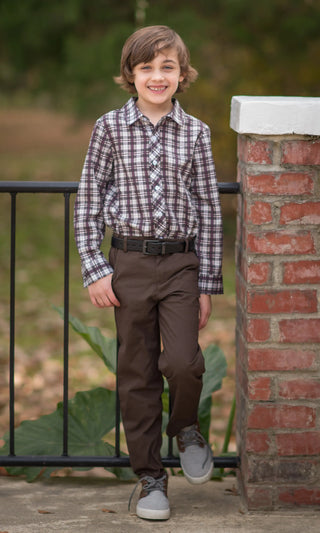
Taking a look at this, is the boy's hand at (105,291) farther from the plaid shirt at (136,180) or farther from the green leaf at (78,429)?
the green leaf at (78,429)

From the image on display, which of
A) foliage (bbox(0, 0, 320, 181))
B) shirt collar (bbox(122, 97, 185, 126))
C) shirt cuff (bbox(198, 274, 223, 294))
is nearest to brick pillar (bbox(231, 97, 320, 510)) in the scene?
shirt cuff (bbox(198, 274, 223, 294))

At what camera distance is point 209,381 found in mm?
3523

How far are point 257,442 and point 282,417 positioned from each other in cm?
13

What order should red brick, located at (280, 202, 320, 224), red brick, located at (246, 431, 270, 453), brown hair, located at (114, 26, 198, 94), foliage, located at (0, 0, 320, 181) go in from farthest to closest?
foliage, located at (0, 0, 320, 181), red brick, located at (246, 431, 270, 453), red brick, located at (280, 202, 320, 224), brown hair, located at (114, 26, 198, 94)

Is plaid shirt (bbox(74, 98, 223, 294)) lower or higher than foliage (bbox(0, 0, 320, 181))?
lower

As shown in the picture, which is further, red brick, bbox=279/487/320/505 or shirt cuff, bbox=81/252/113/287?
red brick, bbox=279/487/320/505

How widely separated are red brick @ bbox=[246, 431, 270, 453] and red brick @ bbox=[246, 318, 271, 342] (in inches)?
13.9

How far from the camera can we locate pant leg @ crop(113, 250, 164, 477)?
287 cm

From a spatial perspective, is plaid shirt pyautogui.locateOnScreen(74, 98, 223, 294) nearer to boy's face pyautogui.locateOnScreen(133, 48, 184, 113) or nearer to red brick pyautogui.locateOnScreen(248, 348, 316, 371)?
boy's face pyautogui.locateOnScreen(133, 48, 184, 113)

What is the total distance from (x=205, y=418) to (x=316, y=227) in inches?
39.9

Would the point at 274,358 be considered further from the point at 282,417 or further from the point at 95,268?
the point at 95,268

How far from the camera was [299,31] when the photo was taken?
8867mm

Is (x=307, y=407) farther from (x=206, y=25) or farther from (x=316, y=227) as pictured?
(x=206, y=25)

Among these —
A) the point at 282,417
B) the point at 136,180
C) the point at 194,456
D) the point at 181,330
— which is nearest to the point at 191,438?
the point at 194,456
